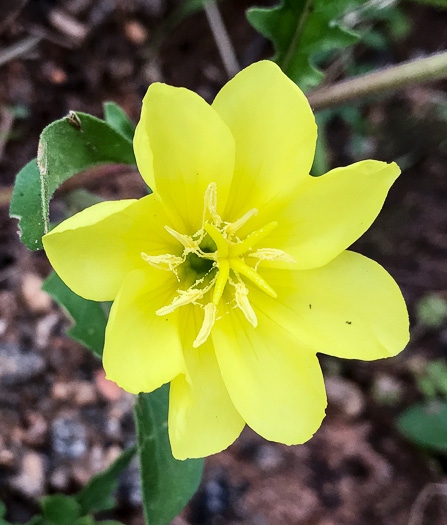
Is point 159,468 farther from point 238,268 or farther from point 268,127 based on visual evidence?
point 268,127

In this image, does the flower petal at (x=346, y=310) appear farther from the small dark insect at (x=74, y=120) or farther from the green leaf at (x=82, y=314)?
the small dark insect at (x=74, y=120)

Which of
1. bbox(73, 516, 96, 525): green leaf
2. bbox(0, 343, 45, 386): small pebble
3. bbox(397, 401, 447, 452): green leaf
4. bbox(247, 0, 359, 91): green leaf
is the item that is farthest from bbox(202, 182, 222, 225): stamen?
bbox(397, 401, 447, 452): green leaf

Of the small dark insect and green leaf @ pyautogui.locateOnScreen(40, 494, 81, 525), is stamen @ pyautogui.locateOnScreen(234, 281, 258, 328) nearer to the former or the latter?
the small dark insect

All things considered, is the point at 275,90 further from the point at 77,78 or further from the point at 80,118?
the point at 77,78

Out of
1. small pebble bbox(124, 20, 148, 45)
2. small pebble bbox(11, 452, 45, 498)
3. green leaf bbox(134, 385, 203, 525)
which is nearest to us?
green leaf bbox(134, 385, 203, 525)

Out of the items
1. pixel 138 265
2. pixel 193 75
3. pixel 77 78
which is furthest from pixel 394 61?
pixel 138 265

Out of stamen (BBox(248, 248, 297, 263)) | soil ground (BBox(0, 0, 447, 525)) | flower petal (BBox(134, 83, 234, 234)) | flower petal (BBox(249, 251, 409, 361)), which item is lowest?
soil ground (BBox(0, 0, 447, 525))

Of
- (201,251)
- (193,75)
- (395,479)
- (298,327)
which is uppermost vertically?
(201,251)
